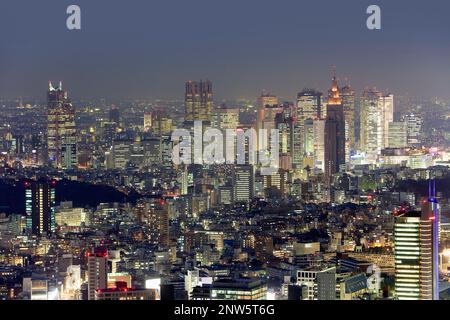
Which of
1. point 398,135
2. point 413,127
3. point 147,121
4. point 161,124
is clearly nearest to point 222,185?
point 161,124

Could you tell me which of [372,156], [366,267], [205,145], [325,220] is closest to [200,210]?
[205,145]

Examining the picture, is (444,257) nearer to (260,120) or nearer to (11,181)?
A: (260,120)

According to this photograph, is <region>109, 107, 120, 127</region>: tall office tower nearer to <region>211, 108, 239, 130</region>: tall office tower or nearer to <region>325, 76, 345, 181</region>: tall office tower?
<region>211, 108, 239, 130</region>: tall office tower

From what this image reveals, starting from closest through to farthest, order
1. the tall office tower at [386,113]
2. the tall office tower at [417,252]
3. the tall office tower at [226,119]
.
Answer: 1. the tall office tower at [417,252]
2. the tall office tower at [386,113]
3. the tall office tower at [226,119]

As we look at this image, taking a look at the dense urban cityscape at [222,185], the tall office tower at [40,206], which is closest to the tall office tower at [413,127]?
the dense urban cityscape at [222,185]

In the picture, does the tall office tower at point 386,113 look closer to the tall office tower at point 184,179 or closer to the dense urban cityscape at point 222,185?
the dense urban cityscape at point 222,185

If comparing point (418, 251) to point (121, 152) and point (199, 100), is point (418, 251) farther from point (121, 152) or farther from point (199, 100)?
point (121, 152)

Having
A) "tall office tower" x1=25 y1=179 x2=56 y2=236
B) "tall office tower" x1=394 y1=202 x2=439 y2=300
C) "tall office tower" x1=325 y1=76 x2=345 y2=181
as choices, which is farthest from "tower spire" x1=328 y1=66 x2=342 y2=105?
"tall office tower" x1=25 y1=179 x2=56 y2=236
